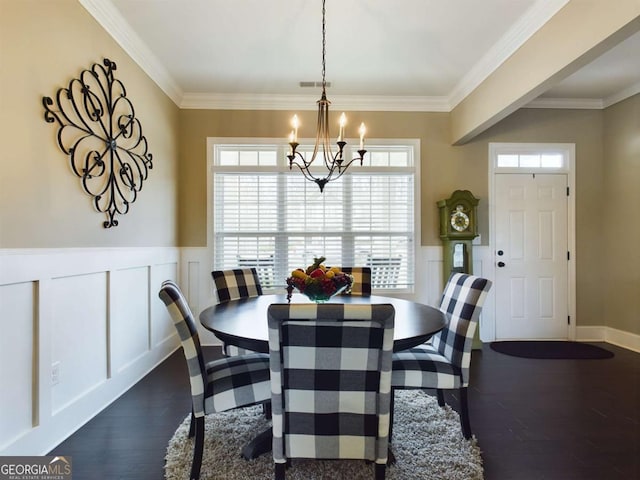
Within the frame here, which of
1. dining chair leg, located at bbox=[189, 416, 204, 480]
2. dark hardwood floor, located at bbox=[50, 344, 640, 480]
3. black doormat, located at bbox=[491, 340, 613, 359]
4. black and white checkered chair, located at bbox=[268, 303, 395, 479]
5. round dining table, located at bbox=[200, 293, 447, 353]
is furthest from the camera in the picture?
black doormat, located at bbox=[491, 340, 613, 359]

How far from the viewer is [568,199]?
12.9ft

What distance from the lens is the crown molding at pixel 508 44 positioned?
226 cm

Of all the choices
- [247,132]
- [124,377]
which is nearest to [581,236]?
[247,132]

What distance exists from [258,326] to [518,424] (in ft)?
5.89

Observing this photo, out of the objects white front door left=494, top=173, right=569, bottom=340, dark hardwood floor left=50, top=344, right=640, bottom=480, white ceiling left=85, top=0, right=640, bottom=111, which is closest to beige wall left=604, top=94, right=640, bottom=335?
white ceiling left=85, top=0, right=640, bottom=111

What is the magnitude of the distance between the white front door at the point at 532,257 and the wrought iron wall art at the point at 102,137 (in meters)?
3.72

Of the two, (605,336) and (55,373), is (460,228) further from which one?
(55,373)

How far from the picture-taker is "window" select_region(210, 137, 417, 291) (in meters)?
3.80

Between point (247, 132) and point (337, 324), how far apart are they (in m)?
3.07

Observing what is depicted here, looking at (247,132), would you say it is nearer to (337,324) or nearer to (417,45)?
(417,45)

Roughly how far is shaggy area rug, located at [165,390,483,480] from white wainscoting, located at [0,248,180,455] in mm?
672

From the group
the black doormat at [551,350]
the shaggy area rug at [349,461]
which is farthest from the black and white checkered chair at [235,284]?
the black doormat at [551,350]

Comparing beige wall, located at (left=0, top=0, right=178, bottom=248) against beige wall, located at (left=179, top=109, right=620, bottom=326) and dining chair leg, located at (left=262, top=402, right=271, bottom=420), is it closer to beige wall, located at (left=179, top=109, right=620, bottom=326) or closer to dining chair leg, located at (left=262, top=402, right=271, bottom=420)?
beige wall, located at (left=179, top=109, right=620, bottom=326)

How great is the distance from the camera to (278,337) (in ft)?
4.25
